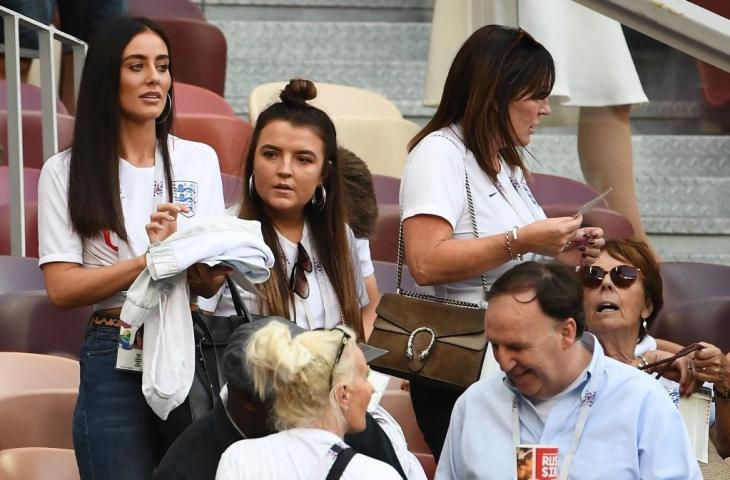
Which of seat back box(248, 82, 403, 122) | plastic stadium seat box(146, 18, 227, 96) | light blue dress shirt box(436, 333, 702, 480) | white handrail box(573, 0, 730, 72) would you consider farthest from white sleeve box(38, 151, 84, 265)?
plastic stadium seat box(146, 18, 227, 96)

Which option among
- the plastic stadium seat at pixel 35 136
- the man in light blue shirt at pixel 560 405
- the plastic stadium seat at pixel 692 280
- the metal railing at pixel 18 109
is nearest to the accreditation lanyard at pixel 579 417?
the man in light blue shirt at pixel 560 405

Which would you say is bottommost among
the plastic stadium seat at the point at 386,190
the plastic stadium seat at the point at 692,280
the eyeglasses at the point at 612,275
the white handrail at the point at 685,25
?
the plastic stadium seat at the point at 692,280

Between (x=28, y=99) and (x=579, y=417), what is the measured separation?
3.95 meters

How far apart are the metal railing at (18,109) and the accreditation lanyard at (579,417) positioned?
2.52 meters

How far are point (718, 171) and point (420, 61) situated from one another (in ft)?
11.5

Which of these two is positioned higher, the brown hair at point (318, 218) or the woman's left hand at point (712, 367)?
the brown hair at point (318, 218)

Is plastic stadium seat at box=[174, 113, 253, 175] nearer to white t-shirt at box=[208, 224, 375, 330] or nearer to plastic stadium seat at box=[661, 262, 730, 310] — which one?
plastic stadium seat at box=[661, 262, 730, 310]

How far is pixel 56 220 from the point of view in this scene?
12.9 ft

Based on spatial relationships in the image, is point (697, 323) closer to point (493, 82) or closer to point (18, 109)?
point (493, 82)

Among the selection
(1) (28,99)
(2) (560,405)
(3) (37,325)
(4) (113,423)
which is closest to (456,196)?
(2) (560,405)

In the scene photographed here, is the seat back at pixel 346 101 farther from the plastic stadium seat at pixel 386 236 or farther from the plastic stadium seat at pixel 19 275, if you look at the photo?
Result: the plastic stadium seat at pixel 19 275

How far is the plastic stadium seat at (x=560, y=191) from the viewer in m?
6.23

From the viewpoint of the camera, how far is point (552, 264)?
3.73 m

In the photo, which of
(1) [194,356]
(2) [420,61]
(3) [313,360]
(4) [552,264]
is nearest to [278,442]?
(3) [313,360]
